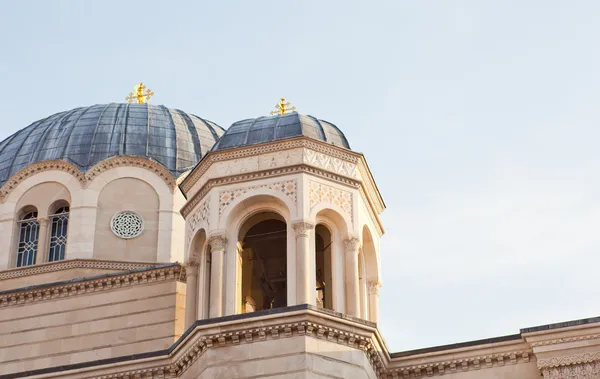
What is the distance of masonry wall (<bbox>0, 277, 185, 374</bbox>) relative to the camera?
28.5m

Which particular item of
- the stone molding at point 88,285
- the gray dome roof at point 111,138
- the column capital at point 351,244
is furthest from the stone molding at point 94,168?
the column capital at point 351,244

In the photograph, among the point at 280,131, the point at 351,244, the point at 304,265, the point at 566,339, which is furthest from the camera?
the point at 280,131

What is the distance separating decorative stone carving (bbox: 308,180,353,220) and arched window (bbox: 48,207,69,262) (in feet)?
33.5

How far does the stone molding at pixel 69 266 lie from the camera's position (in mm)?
32531

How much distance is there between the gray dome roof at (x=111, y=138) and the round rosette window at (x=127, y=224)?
5.27ft

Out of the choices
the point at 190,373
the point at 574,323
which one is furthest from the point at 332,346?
the point at 574,323

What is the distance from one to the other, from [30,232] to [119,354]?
717 centimetres

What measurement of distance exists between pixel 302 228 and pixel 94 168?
10783 millimetres

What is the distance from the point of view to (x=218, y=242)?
25.4 meters

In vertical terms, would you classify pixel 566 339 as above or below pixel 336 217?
below

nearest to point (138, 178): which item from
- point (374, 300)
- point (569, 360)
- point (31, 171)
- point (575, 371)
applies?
point (31, 171)

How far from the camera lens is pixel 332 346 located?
23.6 m

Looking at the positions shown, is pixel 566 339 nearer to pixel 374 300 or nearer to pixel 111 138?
pixel 374 300

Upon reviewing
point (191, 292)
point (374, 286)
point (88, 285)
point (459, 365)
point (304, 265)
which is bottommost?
point (459, 365)
